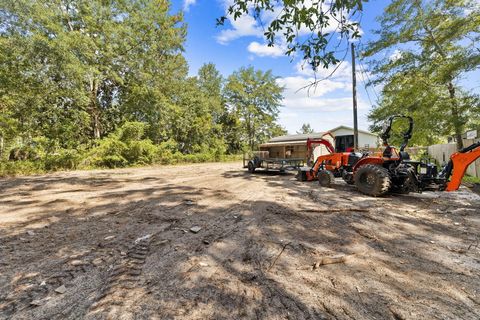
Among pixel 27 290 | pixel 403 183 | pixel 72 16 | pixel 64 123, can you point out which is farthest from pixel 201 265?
pixel 72 16

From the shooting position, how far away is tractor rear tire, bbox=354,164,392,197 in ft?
20.7

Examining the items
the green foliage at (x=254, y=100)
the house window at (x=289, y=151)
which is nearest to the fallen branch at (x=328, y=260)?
the house window at (x=289, y=151)

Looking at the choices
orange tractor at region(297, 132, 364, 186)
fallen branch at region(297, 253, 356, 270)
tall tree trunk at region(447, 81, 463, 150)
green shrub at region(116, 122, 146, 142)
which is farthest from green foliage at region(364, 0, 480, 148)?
green shrub at region(116, 122, 146, 142)

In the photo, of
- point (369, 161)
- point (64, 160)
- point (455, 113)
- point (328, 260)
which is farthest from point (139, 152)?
point (455, 113)

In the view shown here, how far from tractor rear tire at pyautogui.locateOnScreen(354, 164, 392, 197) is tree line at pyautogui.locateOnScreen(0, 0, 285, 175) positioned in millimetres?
15722

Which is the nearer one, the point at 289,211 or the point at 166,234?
the point at 166,234

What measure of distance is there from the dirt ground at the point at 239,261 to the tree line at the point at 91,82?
36.8 ft

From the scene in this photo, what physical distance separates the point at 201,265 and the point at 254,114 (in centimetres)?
3955

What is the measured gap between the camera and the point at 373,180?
6621 mm

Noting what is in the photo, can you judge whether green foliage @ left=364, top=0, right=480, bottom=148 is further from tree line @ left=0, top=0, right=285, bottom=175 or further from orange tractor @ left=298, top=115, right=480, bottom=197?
tree line @ left=0, top=0, right=285, bottom=175

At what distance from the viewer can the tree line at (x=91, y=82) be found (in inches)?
528

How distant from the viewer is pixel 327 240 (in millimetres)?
3619

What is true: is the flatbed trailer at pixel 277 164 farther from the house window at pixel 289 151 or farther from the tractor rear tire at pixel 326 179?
the house window at pixel 289 151

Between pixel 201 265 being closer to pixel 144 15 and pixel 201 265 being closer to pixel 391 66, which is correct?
pixel 391 66
